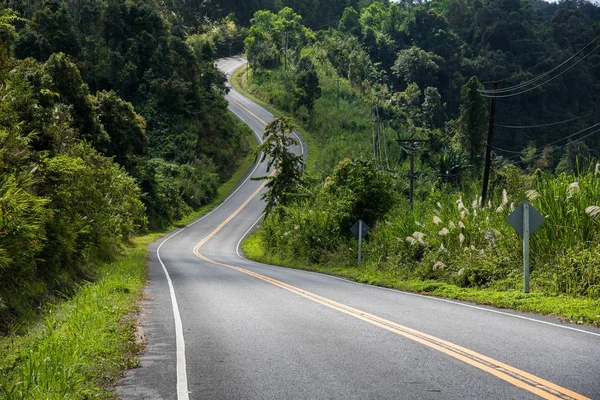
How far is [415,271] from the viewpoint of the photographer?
20.6 meters

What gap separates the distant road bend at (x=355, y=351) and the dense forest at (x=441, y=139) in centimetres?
384

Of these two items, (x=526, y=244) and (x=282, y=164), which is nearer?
(x=526, y=244)


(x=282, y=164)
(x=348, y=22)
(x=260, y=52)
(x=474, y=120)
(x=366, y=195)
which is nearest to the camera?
(x=366, y=195)

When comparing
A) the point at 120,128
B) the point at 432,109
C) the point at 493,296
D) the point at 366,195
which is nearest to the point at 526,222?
the point at 493,296

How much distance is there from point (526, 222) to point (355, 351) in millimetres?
7682

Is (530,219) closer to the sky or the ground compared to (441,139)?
closer to the ground

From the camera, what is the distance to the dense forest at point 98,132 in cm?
1544

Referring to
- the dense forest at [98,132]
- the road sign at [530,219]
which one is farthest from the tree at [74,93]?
the road sign at [530,219]

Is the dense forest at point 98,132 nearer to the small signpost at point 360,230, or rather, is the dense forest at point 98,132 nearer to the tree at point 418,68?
the small signpost at point 360,230

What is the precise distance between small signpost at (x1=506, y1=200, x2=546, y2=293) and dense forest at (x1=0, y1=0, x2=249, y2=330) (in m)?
10.1

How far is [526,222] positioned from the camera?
14438 mm

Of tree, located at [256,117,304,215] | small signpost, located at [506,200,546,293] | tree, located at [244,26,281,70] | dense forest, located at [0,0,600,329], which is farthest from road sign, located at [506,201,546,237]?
tree, located at [244,26,281,70]

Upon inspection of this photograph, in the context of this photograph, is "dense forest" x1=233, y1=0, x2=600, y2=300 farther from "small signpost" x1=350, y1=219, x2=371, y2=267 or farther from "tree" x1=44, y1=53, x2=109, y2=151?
"tree" x1=44, y1=53, x2=109, y2=151

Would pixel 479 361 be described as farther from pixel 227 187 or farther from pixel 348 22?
pixel 348 22
